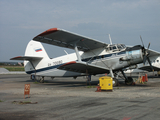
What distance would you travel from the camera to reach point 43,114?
5.76 m

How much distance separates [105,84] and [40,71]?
1174 centimetres

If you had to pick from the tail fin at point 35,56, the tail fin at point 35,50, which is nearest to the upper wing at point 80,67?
the tail fin at point 35,56

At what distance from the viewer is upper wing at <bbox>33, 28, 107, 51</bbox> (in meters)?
13.9

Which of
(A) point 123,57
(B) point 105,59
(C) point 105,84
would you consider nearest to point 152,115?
(C) point 105,84

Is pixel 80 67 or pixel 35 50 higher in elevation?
pixel 35 50

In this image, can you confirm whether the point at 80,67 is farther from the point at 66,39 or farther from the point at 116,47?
the point at 116,47

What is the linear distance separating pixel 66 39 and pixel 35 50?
846 cm

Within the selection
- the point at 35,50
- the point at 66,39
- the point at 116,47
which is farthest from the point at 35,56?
the point at 116,47

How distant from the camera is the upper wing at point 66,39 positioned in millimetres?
13950

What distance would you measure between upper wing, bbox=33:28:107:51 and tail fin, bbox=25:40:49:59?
19.6 ft

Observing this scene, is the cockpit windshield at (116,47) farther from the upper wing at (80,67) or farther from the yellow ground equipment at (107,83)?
the yellow ground equipment at (107,83)

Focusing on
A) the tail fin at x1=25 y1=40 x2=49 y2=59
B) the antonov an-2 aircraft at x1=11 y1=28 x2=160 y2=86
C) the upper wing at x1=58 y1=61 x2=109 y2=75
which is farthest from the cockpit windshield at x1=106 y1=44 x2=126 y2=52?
the tail fin at x1=25 y1=40 x2=49 y2=59

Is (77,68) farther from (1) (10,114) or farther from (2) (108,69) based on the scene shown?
(1) (10,114)

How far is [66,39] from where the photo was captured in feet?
51.2
